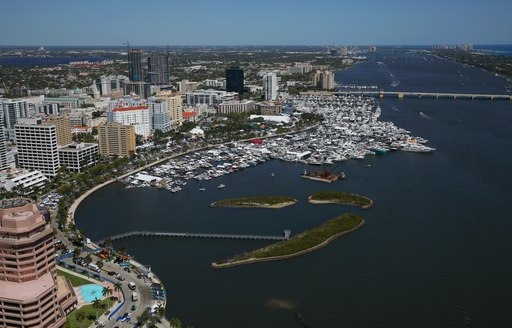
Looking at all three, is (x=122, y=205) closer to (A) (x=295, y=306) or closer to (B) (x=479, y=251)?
(A) (x=295, y=306)

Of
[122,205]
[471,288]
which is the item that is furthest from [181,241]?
[471,288]

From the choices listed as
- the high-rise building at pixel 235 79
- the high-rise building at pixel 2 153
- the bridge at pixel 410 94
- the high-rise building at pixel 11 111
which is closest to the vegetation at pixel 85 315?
the high-rise building at pixel 2 153

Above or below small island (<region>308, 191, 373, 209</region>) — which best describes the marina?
above

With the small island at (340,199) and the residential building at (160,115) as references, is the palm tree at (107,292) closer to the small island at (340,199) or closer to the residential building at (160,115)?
the small island at (340,199)

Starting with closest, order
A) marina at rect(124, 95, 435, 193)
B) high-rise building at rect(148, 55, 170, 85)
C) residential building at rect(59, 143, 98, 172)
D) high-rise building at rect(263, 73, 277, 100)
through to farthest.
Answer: marina at rect(124, 95, 435, 193)
residential building at rect(59, 143, 98, 172)
high-rise building at rect(263, 73, 277, 100)
high-rise building at rect(148, 55, 170, 85)

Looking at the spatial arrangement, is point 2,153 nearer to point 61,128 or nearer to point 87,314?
point 61,128

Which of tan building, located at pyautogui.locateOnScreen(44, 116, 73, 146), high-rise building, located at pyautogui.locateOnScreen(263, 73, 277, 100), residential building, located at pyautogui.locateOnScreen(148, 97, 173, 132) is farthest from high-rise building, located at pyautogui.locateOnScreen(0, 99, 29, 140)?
high-rise building, located at pyautogui.locateOnScreen(263, 73, 277, 100)

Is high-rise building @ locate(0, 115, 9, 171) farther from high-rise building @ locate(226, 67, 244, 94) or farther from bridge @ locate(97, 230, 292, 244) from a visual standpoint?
high-rise building @ locate(226, 67, 244, 94)
